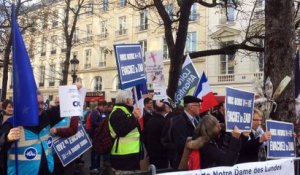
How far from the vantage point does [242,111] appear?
18.0 feet

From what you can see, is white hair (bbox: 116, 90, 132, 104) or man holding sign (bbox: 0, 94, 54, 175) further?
white hair (bbox: 116, 90, 132, 104)

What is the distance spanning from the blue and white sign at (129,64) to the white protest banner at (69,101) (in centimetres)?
69

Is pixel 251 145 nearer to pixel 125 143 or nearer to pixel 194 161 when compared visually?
pixel 194 161

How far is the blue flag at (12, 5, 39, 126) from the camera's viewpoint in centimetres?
476

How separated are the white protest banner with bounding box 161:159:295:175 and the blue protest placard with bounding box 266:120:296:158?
1.42 feet

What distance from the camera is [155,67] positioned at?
34.1 feet

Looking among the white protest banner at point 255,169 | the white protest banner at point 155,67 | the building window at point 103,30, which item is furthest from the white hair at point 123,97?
the building window at point 103,30

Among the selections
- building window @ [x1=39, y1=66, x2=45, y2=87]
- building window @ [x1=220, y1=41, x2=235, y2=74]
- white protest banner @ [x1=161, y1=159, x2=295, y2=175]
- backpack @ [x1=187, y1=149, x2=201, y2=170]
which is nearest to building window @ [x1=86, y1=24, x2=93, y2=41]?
building window @ [x1=39, y1=66, x2=45, y2=87]

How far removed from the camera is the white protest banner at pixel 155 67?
10.3 meters

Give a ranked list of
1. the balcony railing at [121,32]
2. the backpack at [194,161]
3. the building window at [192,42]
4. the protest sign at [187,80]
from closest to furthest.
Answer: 1. the backpack at [194,161]
2. the protest sign at [187,80]
3. the building window at [192,42]
4. the balcony railing at [121,32]

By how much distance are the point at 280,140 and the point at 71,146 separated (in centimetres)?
308

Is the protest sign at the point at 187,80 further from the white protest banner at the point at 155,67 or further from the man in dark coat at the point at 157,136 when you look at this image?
the white protest banner at the point at 155,67

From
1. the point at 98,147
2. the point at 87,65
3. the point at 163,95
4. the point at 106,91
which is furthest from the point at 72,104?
the point at 87,65

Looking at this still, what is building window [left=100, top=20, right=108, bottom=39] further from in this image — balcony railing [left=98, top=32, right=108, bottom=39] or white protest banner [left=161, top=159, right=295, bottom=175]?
white protest banner [left=161, top=159, right=295, bottom=175]
